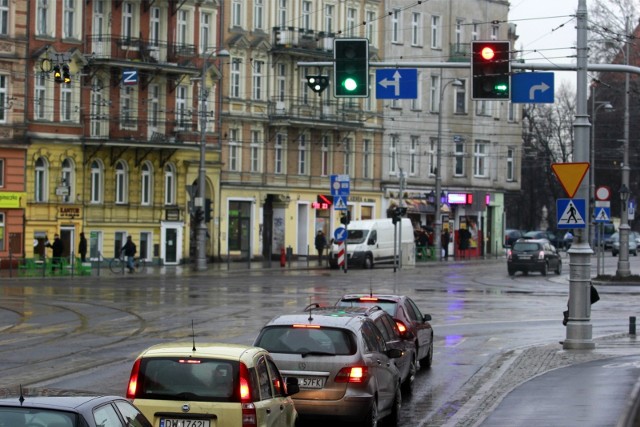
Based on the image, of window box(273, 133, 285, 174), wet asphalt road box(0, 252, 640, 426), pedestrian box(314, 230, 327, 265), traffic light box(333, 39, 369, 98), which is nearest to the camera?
wet asphalt road box(0, 252, 640, 426)

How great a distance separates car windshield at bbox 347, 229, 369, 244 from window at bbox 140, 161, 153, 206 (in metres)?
10.6

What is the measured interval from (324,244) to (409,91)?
40.7 meters

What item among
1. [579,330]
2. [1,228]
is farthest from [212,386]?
[1,228]

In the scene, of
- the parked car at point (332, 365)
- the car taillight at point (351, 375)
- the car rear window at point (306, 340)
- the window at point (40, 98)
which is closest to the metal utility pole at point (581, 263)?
the parked car at point (332, 365)

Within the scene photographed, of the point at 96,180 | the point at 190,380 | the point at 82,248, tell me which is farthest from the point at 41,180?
the point at 190,380

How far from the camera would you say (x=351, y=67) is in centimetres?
2517

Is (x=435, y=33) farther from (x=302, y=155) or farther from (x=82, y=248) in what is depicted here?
(x=82, y=248)

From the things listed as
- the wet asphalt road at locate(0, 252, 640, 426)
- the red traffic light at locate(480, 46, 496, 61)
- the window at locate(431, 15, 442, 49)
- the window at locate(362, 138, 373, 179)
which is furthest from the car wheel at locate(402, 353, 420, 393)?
the window at locate(431, 15, 442, 49)

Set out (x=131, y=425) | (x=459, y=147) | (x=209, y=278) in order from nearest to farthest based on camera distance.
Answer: (x=131, y=425) < (x=209, y=278) < (x=459, y=147)

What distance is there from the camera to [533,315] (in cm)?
3503

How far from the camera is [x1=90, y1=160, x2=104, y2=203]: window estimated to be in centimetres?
6025

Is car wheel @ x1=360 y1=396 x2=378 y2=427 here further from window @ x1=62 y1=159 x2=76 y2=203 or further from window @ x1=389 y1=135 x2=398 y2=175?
window @ x1=389 y1=135 x2=398 y2=175

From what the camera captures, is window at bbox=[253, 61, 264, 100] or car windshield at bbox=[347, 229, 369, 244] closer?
car windshield at bbox=[347, 229, 369, 244]

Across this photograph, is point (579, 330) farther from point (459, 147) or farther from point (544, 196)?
point (544, 196)
